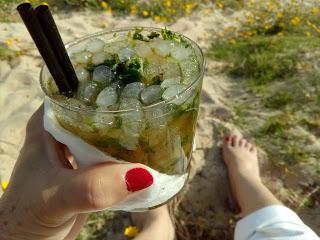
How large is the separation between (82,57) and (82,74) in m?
0.09

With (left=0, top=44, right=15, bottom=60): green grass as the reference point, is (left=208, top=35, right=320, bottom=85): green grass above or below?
below

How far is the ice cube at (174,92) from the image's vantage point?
1248 millimetres

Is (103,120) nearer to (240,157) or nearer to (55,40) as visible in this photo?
(55,40)

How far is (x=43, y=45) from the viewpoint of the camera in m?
1.22

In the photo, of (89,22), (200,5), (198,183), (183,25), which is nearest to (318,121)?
(198,183)

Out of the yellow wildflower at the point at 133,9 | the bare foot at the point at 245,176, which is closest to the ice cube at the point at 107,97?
the bare foot at the point at 245,176

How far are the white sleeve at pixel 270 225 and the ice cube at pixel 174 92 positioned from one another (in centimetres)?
147

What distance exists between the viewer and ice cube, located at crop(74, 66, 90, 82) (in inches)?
53.9

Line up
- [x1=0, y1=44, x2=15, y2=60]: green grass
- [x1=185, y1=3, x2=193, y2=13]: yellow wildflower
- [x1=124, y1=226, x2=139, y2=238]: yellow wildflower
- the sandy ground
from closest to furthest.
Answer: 1. [x1=124, y1=226, x2=139, y2=238]: yellow wildflower
2. the sandy ground
3. [x1=0, y1=44, x2=15, y2=60]: green grass
4. [x1=185, y1=3, x2=193, y2=13]: yellow wildflower

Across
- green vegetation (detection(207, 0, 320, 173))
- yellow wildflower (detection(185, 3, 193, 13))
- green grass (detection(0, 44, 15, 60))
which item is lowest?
green vegetation (detection(207, 0, 320, 173))

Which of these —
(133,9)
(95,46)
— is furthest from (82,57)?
(133,9)

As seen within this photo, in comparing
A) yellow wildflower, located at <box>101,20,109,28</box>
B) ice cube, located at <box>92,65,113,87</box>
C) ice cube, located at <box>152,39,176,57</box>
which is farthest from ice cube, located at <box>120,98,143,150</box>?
yellow wildflower, located at <box>101,20,109,28</box>

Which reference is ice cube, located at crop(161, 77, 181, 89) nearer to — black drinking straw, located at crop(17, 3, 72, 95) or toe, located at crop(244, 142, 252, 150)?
black drinking straw, located at crop(17, 3, 72, 95)

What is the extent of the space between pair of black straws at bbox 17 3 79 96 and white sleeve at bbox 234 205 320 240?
158cm
